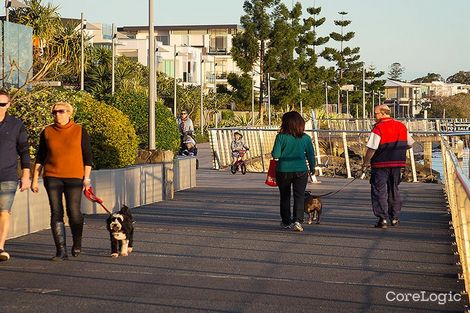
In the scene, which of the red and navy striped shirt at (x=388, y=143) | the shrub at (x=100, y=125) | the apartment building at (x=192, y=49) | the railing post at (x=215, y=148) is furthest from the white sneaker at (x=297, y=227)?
the apartment building at (x=192, y=49)

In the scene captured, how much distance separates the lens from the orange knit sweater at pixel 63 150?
478 inches

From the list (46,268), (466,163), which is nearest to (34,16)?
(466,163)

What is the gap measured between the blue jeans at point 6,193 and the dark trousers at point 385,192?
19.3 feet

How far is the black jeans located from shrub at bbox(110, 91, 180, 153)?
35.9 feet

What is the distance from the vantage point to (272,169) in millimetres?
16062

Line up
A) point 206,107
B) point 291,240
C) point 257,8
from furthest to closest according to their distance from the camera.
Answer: point 206,107, point 257,8, point 291,240

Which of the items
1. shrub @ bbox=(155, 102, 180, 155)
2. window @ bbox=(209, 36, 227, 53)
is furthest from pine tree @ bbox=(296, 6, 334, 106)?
shrub @ bbox=(155, 102, 180, 155)

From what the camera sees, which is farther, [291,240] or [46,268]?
[291,240]

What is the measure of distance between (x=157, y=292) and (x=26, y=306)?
4.08 feet

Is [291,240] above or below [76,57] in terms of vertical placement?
below

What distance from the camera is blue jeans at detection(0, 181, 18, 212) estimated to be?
11.7 metres

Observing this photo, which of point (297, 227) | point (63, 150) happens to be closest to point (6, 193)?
point (63, 150)

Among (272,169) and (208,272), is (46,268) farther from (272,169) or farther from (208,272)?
(272,169)

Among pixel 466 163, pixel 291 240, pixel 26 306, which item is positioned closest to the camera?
pixel 26 306
